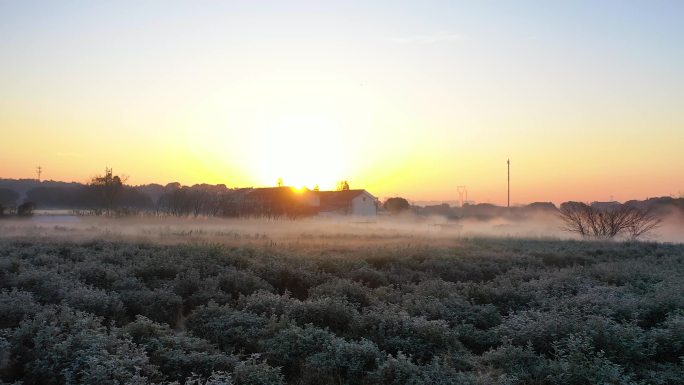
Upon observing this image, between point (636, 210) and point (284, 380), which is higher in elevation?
point (636, 210)

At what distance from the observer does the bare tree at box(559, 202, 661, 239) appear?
44062 millimetres

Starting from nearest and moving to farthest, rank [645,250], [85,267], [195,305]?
1. [195,305]
2. [85,267]
3. [645,250]

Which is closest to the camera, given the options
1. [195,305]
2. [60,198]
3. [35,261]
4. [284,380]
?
[284,380]

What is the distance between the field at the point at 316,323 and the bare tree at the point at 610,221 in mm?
25787

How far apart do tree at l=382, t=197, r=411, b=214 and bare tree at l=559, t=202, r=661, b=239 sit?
5510cm

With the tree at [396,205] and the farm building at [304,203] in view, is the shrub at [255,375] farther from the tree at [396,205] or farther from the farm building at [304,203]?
the tree at [396,205]

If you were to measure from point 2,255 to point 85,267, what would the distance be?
16.9 ft

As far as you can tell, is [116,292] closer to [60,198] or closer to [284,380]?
[284,380]

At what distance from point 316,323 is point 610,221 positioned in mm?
40245

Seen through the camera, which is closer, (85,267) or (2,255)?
(85,267)

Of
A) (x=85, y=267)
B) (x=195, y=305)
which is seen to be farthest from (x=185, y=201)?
(x=195, y=305)

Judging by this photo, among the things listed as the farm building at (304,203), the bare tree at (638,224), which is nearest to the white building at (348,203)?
the farm building at (304,203)

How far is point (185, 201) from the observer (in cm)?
5956

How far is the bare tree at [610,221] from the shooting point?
145ft
